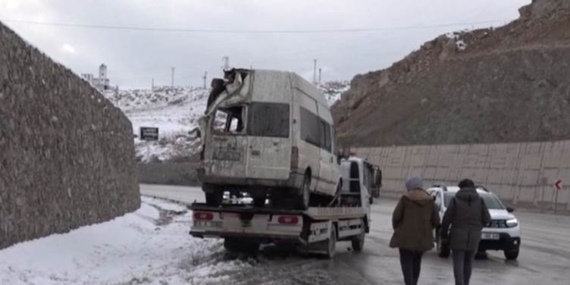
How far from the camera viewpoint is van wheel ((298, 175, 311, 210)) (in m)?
16.1

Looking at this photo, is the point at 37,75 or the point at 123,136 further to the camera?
the point at 123,136

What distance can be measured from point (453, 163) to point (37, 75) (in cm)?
5032

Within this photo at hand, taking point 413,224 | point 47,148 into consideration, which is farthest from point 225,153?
point 413,224

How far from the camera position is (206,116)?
16.0m

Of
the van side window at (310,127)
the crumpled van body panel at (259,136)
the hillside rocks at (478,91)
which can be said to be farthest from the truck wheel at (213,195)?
the hillside rocks at (478,91)

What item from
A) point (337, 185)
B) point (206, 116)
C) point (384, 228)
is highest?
point (206, 116)

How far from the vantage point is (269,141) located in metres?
15.9

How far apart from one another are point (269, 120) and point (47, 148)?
13.4ft

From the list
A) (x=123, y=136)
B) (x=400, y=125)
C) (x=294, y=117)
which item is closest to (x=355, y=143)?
(x=400, y=125)

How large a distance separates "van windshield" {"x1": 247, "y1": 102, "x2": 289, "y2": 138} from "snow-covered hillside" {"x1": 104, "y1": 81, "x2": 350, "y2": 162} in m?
60.8

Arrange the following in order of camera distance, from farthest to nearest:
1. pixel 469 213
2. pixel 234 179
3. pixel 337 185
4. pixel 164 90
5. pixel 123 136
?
1. pixel 164 90
2. pixel 123 136
3. pixel 337 185
4. pixel 234 179
5. pixel 469 213

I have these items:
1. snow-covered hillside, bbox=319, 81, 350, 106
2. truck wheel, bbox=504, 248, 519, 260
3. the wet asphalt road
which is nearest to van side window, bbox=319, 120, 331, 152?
the wet asphalt road

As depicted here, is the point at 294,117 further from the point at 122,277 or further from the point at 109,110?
the point at 109,110

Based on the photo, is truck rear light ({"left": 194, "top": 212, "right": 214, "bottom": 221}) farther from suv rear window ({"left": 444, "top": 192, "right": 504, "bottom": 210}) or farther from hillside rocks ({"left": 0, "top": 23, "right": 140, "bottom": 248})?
suv rear window ({"left": 444, "top": 192, "right": 504, "bottom": 210})
